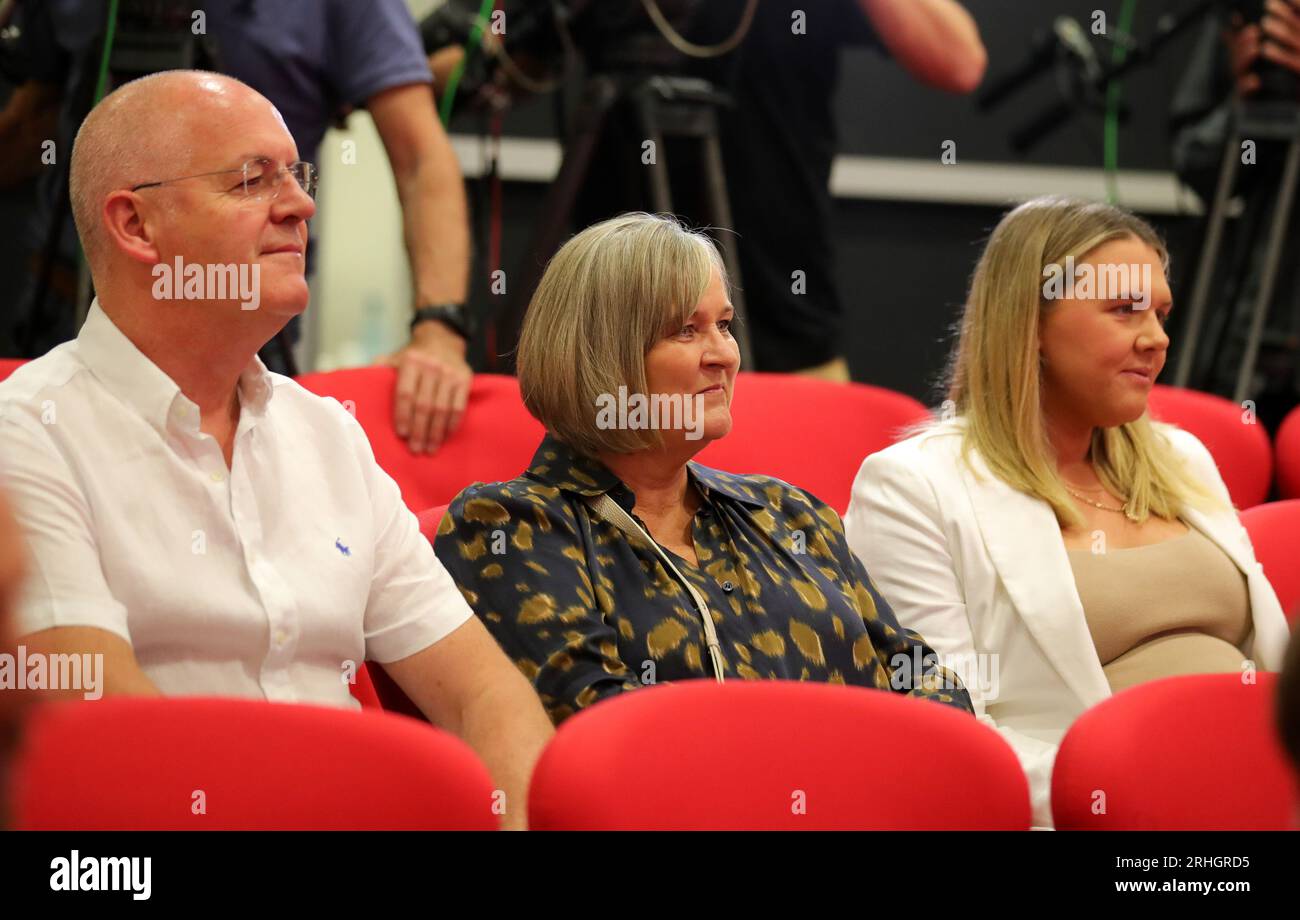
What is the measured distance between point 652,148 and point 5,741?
2136 millimetres

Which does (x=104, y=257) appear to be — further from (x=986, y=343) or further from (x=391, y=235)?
(x=391, y=235)

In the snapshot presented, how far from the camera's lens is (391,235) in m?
4.11

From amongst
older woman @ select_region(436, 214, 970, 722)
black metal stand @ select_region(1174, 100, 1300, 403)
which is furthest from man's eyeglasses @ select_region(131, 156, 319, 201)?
black metal stand @ select_region(1174, 100, 1300, 403)

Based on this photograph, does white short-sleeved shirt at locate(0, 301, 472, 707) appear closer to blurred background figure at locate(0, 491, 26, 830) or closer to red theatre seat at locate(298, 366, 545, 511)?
red theatre seat at locate(298, 366, 545, 511)

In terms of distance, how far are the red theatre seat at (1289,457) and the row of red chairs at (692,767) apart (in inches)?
47.3

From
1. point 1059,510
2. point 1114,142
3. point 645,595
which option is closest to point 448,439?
point 645,595

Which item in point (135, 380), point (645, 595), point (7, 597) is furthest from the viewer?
point (645, 595)

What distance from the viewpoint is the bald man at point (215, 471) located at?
54.5 inches

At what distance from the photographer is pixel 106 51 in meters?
2.14

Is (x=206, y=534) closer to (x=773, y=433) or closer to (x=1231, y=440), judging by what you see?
(x=773, y=433)

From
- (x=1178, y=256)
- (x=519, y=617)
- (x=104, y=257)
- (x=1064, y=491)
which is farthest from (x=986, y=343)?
(x=1178, y=256)

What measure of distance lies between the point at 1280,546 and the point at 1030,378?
0.40 m

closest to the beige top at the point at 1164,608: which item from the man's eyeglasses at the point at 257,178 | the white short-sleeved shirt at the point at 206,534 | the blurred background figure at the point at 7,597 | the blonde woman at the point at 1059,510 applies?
the blonde woman at the point at 1059,510

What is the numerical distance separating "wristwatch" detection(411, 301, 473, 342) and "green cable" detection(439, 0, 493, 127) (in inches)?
27.3
